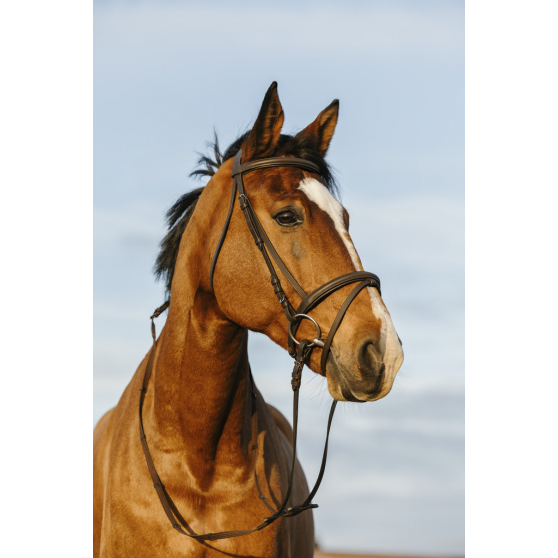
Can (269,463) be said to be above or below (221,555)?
above

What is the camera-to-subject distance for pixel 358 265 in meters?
2.88

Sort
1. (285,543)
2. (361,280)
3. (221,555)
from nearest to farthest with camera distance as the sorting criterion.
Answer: (361,280) < (221,555) < (285,543)

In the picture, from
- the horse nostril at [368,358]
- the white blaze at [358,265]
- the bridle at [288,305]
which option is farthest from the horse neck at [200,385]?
the horse nostril at [368,358]

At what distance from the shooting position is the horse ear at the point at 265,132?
10.6 ft

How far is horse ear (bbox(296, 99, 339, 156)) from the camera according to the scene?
375cm

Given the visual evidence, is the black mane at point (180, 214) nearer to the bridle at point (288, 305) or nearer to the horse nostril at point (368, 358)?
the bridle at point (288, 305)

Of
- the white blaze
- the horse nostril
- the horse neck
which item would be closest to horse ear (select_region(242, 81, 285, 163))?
the white blaze

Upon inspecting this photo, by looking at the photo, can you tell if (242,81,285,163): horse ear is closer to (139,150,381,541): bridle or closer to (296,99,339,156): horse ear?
(139,150,381,541): bridle

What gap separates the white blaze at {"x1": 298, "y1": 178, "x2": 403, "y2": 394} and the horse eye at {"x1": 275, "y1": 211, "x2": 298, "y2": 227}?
12cm

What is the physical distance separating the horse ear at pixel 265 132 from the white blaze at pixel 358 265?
1.22ft

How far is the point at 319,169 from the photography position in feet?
11.3
